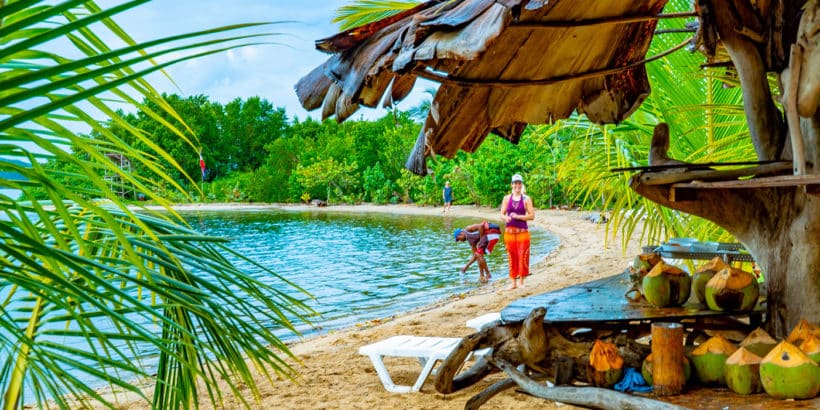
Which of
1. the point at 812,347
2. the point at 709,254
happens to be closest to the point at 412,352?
the point at 709,254

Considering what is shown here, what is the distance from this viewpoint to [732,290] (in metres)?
2.47

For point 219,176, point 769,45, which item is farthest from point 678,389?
point 219,176

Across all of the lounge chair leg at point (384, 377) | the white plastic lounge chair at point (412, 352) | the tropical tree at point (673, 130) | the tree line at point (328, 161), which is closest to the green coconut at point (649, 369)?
the white plastic lounge chair at point (412, 352)

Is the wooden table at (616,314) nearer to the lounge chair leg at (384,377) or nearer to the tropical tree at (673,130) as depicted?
the lounge chair leg at (384,377)

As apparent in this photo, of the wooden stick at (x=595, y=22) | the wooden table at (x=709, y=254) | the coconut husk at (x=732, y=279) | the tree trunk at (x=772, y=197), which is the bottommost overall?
the wooden table at (x=709, y=254)

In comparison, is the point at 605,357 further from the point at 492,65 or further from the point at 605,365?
the point at 492,65

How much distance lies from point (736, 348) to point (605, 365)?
395 millimetres

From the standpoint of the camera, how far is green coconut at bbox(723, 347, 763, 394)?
82.4 inches

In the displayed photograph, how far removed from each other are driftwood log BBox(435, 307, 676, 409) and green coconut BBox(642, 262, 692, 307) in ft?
0.56

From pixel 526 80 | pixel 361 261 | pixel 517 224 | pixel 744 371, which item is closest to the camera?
pixel 744 371

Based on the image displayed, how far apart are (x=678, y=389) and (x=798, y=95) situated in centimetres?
98

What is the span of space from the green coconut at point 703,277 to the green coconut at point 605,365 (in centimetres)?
45

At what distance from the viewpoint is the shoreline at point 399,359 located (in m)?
4.78

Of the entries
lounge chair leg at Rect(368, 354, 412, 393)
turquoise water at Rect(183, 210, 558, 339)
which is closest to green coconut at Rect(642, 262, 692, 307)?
turquoise water at Rect(183, 210, 558, 339)
